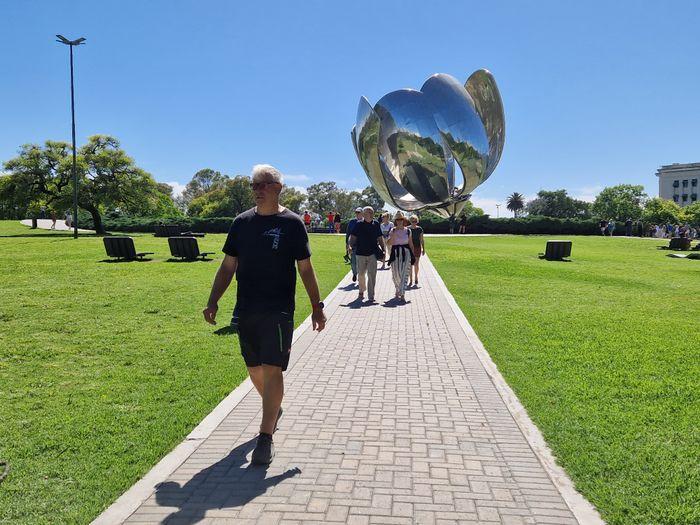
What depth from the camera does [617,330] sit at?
23.9ft

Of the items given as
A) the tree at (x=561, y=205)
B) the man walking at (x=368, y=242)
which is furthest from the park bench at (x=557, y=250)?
the tree at (x=561, y=205)

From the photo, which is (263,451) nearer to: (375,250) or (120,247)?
(375,250)

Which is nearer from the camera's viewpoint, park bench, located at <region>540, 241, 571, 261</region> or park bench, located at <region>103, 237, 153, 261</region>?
park bench, located at <region>103, 237, 153, 261</region>

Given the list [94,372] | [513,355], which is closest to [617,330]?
[513,355]

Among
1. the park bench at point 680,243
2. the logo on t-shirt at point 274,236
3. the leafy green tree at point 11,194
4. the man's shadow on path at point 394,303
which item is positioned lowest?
the man's shadow on path at point 394,303

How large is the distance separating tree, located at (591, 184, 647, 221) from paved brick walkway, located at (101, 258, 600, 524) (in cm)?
10095

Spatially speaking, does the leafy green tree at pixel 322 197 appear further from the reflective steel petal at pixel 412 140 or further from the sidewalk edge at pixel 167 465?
the sidewalk edge at pixel 167 465

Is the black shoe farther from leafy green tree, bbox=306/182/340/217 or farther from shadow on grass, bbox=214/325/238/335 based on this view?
leafy green tree, bbox=306/182/340/217

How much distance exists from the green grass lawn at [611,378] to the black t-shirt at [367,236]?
2023mm

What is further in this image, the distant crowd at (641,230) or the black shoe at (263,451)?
the distant crowd at (641,230)

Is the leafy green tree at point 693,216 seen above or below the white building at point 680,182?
below

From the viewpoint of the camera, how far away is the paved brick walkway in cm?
279

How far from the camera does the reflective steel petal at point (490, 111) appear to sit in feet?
86.3

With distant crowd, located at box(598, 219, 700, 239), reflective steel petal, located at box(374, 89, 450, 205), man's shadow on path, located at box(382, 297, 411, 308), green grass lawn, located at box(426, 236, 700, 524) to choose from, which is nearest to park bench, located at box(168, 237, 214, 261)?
man's shadow on path, located at box(382, 297, 411, 308)
